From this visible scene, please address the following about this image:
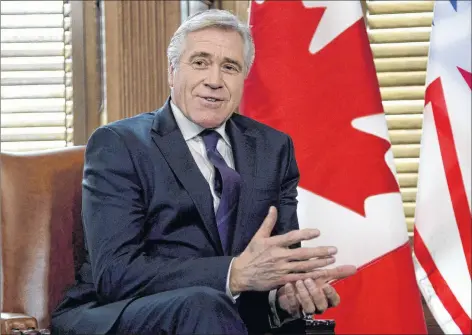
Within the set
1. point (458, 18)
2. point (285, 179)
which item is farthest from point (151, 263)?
point (458, 18)

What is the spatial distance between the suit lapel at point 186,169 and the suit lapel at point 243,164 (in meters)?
0.07

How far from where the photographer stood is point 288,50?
9.99ft

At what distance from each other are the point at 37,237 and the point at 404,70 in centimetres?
193

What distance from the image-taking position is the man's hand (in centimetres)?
190

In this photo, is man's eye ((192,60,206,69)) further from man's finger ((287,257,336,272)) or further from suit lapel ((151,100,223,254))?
man's finger ((287,257,336,272))

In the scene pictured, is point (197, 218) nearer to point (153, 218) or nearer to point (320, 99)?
point (153, 218)

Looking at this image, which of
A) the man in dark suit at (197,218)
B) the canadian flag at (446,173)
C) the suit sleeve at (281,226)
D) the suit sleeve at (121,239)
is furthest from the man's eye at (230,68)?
the canadian flag at (446,173)

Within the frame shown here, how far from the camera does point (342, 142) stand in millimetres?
3002

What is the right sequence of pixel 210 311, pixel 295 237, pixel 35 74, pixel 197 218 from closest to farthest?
1. pixel 210 311
2. pixel 295 237
3. pixel 197 218
4. pixel 35 74

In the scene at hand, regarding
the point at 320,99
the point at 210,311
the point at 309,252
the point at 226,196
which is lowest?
the point at 210,311

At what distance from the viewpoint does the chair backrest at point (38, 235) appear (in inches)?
89.5

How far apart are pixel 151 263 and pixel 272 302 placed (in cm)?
36

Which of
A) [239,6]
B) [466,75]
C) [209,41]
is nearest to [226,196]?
[209,41]

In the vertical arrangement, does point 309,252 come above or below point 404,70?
below
